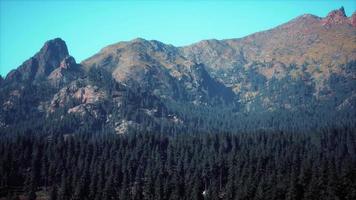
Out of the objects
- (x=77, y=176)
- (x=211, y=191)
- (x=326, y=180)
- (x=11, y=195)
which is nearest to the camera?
(x=326, y=180)

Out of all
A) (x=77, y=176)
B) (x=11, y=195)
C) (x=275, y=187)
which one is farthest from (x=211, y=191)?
(x=11, y=195)

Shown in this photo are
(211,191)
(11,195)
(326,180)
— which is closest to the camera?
(326,180)

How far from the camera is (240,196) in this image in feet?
480

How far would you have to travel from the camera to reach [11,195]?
170 meters

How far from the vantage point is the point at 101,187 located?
17150cm

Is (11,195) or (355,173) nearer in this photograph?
(355,173)

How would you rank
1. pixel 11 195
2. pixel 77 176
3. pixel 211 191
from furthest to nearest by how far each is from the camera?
pixel 77 176 → pixel 11 195 → pixel 211 191

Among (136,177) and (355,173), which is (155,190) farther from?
(355,173)

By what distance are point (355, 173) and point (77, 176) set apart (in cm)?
10839

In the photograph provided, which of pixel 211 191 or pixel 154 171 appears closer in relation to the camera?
pixel 211 191

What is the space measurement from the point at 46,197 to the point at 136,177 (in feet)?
128

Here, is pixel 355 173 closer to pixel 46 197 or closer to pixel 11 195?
pixel 46 197

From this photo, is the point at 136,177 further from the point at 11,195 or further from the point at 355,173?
the point at 355,173

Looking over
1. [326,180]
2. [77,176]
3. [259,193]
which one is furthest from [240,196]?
[77,176]
